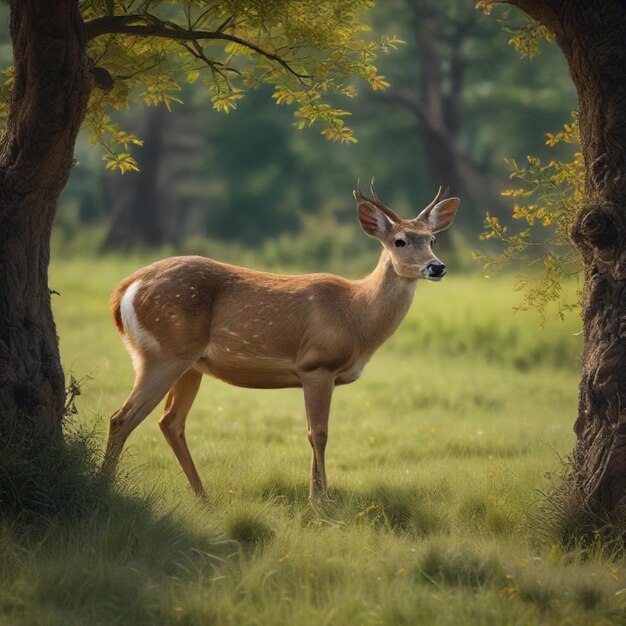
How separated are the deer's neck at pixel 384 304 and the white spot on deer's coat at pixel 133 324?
1.50 metres

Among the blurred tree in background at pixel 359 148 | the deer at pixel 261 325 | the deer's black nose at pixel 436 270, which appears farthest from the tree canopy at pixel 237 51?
the blurred tree in background at pixel 359 148

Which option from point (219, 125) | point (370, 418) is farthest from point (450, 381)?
point (219, 125)

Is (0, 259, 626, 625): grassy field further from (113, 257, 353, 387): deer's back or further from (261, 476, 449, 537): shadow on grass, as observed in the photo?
(113, 257, 353, 387): deer's back

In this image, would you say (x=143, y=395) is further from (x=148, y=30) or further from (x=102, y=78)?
(x=148, y=30)

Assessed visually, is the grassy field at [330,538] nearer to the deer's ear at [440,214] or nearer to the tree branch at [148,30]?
the deer's ear at [440,214]

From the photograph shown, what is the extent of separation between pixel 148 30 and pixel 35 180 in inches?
52.9

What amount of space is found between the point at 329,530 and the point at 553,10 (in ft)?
11.3

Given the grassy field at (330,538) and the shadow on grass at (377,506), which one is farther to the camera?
the shadow on grass at (377,506)

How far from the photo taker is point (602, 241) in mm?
7020

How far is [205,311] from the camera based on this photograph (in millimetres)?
8328

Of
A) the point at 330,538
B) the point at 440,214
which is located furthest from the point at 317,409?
the point at 440,214

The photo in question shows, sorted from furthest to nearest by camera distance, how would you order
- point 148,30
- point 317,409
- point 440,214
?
point 440,214 < point 317,409 < point 148,30

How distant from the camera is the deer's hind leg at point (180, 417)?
8.31 metres

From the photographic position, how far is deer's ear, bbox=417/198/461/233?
8.74 metres
